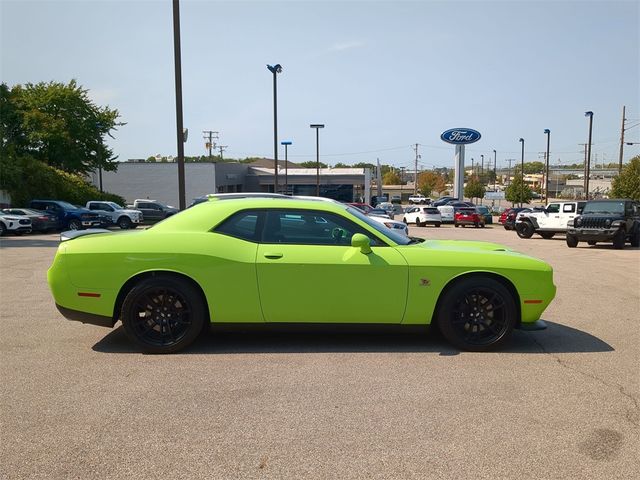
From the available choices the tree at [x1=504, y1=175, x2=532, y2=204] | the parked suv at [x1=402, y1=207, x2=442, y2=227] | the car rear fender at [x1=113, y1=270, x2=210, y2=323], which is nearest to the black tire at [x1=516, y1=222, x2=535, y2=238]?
the parked suv at [x1=402, y1=207, x2=442, y2=227]

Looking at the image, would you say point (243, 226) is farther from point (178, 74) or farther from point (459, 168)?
point (459, 168)

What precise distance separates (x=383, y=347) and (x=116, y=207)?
93.4 feet

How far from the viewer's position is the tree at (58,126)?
132 ft

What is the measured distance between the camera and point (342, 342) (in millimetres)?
5441

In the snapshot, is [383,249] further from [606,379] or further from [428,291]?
→ [606,379]

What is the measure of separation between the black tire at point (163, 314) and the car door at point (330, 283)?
0.67 metres

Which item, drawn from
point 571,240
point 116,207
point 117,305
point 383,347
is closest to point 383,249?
point 383,347

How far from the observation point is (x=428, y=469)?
3.01 metres

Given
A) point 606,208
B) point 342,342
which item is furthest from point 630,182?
point 342,342

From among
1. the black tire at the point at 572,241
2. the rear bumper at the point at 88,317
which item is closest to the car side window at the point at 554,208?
the black tire at the point at 572,241

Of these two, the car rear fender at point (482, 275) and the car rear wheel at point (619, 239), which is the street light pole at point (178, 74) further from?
the car rear wheel at point (619, 239)

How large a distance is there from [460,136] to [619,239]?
3649 centimetres

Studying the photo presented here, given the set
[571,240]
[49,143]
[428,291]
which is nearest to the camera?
[428,291]

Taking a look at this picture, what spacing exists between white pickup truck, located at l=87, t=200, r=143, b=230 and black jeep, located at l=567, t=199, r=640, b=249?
22185 millimetres
